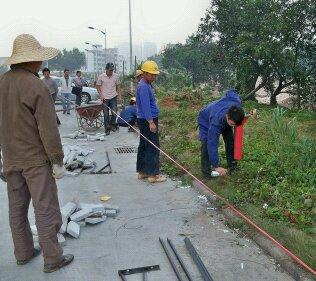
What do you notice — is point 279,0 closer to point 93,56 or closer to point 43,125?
point 43,125

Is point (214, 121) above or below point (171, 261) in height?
above

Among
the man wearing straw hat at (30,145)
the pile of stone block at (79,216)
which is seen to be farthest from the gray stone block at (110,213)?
the man wearing straw hat at (30,145)

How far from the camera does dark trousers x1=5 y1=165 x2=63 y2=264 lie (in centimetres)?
339

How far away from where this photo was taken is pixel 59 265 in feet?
11.9

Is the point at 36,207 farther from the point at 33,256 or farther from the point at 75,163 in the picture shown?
the point at 75,163

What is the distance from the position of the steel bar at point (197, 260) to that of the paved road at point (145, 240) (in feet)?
0.18

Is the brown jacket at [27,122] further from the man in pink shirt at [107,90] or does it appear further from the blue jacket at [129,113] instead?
the man in pink shirt at [107,90]

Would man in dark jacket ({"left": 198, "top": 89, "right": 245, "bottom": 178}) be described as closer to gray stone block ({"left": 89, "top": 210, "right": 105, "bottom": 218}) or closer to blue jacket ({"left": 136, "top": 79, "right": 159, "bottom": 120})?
blue jacket ({"left": 136, "top": 79, "right": 159, "bottom": 120})

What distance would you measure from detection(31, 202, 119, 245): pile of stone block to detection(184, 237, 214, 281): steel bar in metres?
1.20

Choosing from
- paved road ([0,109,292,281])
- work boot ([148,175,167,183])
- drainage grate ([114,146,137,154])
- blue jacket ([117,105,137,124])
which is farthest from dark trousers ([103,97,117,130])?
work boot ([148,175,167,183])

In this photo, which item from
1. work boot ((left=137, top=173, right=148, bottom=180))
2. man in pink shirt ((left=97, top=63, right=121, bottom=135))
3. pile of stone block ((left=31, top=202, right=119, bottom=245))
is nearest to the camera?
pile of stone block ((left=31, top=202, right=119, bottom=245))

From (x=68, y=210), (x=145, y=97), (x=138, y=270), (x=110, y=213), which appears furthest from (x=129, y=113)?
(x=138, y=270)

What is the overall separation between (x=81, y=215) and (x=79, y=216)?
0.03 metres

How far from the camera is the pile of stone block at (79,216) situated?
4.34 meters
